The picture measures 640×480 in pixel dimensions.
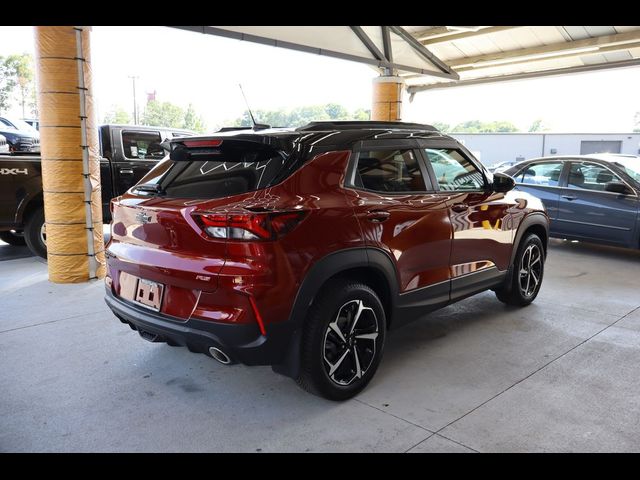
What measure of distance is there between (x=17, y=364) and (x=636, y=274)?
662 cm

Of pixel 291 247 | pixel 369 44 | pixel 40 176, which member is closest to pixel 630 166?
pixel 369 44

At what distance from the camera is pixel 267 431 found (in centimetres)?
282

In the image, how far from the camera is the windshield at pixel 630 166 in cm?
730

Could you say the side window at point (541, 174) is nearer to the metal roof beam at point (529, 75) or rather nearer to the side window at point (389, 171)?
the metal roof beam at point (529, 75)

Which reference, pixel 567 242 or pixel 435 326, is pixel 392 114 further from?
pixel 435 326

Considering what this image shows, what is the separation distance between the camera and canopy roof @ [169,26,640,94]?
8641 mm

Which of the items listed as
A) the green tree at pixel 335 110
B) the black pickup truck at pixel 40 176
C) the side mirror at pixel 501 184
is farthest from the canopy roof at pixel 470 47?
the green tree at pixel 335 110

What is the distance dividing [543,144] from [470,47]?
1805 cm

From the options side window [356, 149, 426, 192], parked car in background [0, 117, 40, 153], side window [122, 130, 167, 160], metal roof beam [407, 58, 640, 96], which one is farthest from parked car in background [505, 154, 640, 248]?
parked car in background [0, 117, 40, 153]

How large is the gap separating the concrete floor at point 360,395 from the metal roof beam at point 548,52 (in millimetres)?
6627

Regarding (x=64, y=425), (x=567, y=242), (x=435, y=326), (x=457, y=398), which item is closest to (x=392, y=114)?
(x=567, y=242)
